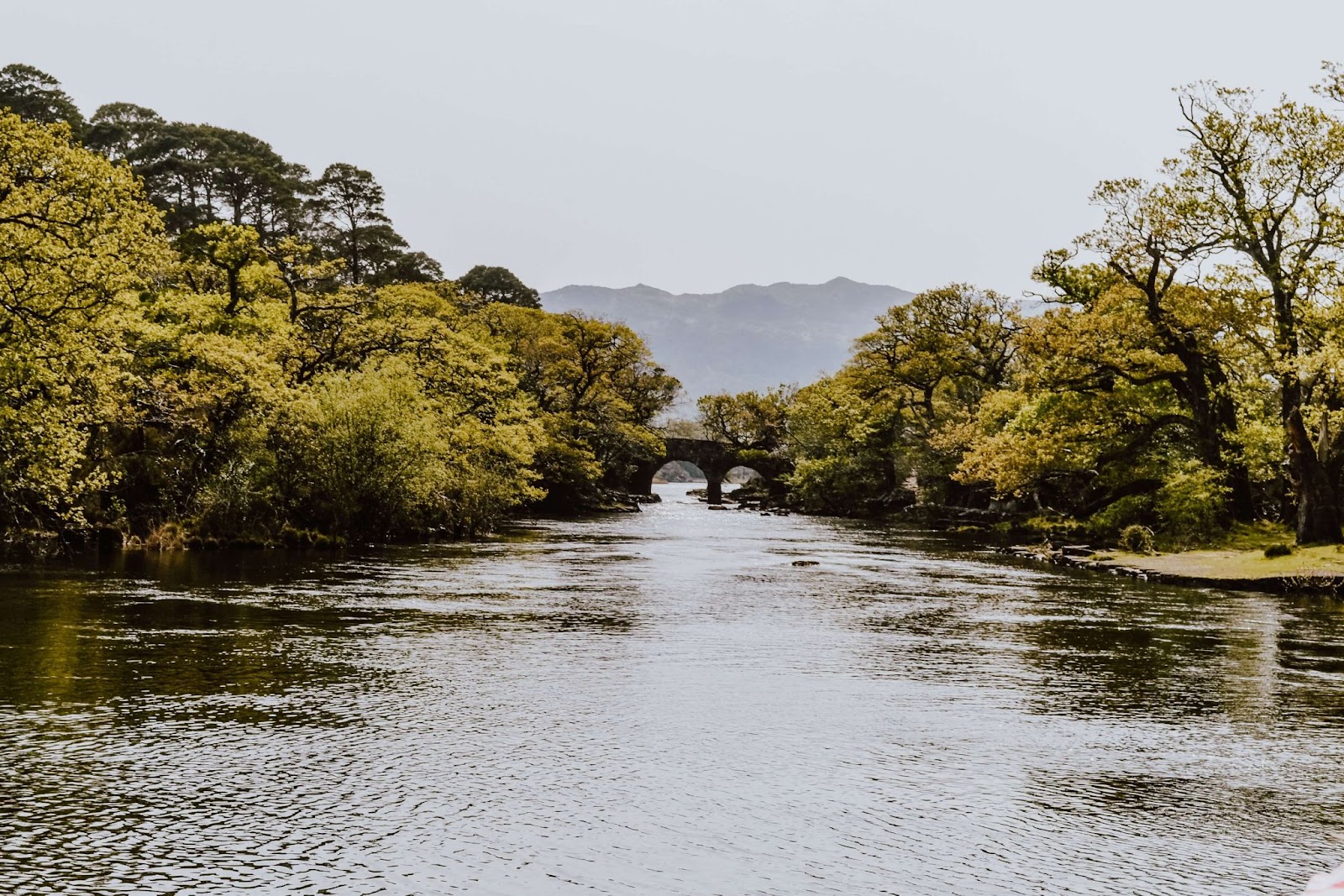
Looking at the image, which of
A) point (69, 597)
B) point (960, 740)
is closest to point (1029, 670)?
point (960, 740)

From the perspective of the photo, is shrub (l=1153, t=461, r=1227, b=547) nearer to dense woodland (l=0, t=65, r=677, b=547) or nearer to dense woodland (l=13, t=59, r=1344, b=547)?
dense woodland (l=13, t=59, r=1344, b=547)

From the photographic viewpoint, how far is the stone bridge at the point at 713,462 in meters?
120

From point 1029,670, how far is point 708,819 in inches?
391

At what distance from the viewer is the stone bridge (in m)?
120

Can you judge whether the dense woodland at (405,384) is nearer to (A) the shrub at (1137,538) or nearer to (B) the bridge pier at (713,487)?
(A) the shrub at (1137,538)

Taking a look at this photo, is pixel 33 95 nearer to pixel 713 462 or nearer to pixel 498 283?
pixel 498 283

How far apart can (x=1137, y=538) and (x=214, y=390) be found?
113ft

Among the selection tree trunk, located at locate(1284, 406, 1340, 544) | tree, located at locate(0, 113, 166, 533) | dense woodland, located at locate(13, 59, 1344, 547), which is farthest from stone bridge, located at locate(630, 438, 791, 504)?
tree, located at locate(0, 113, 166, 533)

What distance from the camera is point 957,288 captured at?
259 feet

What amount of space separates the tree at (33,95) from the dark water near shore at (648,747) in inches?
2801

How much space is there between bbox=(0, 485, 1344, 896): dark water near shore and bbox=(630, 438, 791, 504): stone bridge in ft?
310

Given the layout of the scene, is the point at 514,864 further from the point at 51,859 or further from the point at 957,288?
the point at 957,288

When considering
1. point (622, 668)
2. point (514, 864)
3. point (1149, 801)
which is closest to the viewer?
point (514, 864)

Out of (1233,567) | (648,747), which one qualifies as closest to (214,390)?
(648,747)
